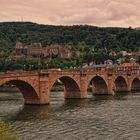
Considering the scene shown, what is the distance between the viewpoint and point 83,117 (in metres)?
63.2

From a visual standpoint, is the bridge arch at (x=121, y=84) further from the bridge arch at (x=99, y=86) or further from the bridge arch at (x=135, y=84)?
the bridge arch at (x=99, y=86)

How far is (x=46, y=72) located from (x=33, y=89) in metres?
5.26

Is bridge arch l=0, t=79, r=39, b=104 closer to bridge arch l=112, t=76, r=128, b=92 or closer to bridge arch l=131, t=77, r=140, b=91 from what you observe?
bridge arch l=112, t=76, r=128, b=92

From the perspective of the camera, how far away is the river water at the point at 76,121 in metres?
49.2

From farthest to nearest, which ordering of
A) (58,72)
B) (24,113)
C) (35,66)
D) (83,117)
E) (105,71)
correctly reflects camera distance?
(35,66) → (105,71) → (58,72) → (24,113) → (83,117)

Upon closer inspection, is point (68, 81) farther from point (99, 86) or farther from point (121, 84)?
point (121, 84)

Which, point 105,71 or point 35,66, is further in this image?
point 35,66

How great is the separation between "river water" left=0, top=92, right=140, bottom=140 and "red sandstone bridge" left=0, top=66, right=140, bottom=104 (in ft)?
9.09

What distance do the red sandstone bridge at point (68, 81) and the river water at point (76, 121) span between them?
2.77 meters

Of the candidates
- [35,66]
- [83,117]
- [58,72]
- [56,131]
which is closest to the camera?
[56,131]

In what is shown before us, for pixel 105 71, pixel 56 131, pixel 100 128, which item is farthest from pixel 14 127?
pixel 105 71

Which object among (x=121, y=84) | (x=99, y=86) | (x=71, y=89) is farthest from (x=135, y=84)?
(x=71, y=89)

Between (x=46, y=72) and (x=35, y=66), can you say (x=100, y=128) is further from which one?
(x=35, y=66)

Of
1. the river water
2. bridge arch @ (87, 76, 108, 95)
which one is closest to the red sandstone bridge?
bridge arch @ (87, 76, 108, 95)
